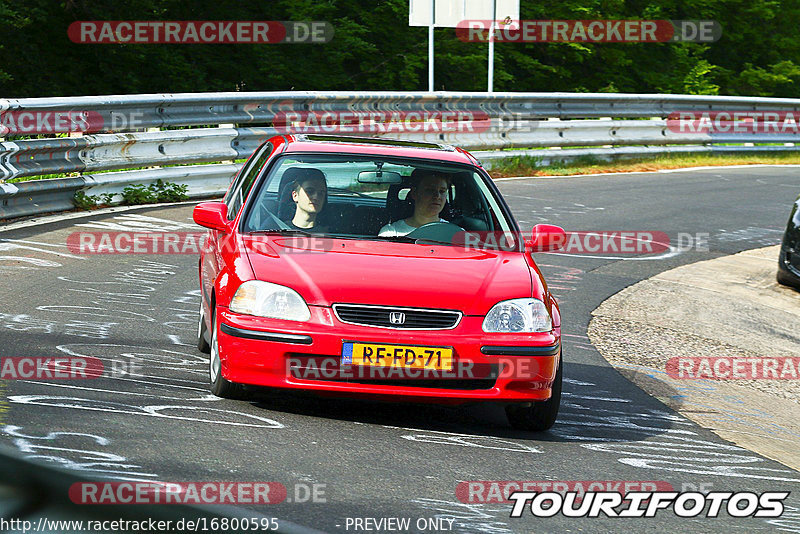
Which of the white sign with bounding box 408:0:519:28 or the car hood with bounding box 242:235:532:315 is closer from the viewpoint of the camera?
the car hood with bounding box 242:235:532:315

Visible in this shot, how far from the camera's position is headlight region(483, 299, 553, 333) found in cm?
567

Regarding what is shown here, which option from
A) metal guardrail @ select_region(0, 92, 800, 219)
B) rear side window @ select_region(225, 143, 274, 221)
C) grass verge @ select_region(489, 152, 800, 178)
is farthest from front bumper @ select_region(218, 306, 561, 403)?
grass verge @ select_region(489, 152, 800, 178)

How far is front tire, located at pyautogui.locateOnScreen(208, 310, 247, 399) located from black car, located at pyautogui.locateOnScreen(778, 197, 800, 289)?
6.94 metres

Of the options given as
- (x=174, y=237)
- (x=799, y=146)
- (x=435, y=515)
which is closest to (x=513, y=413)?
(x=435, y=515)

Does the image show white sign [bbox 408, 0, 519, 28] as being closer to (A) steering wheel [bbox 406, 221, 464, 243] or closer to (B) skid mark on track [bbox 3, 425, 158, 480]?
(A) steering wheel [bbox 406, 221, 464, 243]

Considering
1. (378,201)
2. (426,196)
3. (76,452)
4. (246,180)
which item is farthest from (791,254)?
(76,452)

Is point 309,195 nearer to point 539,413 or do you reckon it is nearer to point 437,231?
point 437,231

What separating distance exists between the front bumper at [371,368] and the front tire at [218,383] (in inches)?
5.7

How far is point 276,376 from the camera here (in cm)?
555

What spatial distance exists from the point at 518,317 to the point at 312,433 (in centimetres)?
117

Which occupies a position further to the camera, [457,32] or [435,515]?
[457,32]

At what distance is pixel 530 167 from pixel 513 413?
13688 mm

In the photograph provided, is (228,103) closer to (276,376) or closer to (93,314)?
(93,314)

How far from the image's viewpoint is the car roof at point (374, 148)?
23.1 ft
